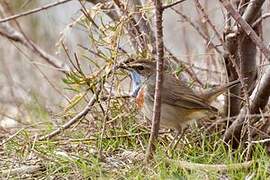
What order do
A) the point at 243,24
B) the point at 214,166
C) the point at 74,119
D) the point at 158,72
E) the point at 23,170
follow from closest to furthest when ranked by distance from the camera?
1. the point at 243,24
2. the point at 158,72
3. the point at 214,166
4. the point at 23,170
5. the point at 74,119

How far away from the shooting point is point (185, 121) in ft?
18.2

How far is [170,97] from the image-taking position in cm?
549

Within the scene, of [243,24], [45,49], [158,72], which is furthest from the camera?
[45,49]

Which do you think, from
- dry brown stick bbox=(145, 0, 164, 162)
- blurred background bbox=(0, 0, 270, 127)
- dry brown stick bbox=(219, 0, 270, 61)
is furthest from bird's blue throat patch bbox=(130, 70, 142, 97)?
blurred background bbox=(0, 0, 270, 127)

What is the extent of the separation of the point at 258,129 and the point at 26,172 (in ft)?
5.53

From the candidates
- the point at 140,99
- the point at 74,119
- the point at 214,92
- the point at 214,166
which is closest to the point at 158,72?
the point at 214,166

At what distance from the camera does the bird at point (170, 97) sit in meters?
5.43

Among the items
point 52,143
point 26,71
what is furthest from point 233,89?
point 26,71

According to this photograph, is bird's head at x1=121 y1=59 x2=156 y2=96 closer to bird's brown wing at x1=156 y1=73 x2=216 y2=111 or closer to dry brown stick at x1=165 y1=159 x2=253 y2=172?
bird's brown wing at x1=156 y1=73 x2=216 y2=111

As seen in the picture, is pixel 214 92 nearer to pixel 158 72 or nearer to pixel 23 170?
pixel 158 72

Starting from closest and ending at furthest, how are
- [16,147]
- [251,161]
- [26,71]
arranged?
[251,161]
[16,147]
[26,71]

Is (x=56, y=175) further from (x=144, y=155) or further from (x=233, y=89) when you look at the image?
(x=233, y=89)

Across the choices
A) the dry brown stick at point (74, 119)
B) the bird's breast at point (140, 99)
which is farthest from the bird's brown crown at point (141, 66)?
the dry brown stick at point (74, 119)

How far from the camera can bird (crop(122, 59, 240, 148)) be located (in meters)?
5.43
